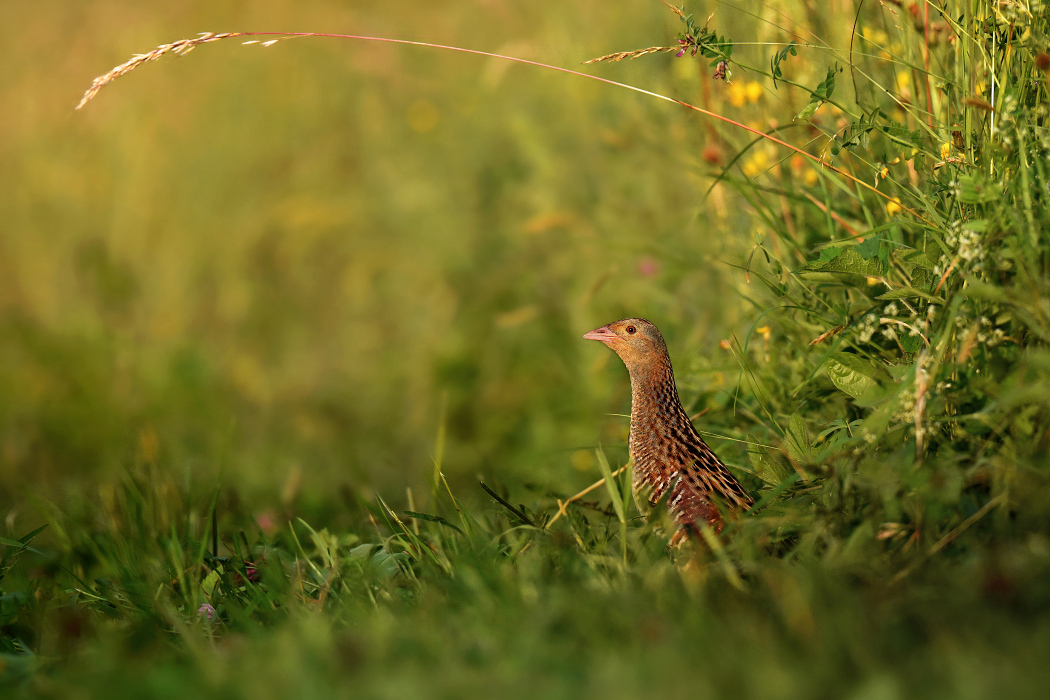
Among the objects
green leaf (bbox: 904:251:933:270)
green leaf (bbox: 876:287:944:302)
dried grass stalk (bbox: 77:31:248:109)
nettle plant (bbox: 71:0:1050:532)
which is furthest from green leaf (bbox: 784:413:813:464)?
dried grass stalk (bbox: 77:31:248:109)

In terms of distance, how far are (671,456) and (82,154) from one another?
577cm

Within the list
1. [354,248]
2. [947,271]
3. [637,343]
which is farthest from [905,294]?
[354,248]

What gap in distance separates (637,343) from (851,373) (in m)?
0.71

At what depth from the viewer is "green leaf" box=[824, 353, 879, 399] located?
267 cm

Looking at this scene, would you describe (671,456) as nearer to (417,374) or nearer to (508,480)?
(508,480)

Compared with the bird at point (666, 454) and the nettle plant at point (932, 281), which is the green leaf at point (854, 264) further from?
the bird at point (666, 454)

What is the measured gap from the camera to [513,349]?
18.1 ft

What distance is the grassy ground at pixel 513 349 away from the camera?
188cm

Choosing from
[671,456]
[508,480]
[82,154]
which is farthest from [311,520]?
[82,154]

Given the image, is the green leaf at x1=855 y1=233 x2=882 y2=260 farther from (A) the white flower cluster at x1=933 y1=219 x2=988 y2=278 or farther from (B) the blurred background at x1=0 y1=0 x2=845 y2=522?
(B) the blurred background at x1=0 y1=0 x2=845 y2=522

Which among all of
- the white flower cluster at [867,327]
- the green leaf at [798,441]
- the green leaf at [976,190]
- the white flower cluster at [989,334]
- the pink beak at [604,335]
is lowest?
the green leaf at [798,441]

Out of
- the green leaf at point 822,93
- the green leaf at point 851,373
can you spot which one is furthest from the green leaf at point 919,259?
the green leaf at point 822,93

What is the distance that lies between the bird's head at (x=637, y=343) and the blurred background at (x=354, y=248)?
857 millimetres

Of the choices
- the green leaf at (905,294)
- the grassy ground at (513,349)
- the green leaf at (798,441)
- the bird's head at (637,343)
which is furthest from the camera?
the bird's head at (637,343)
